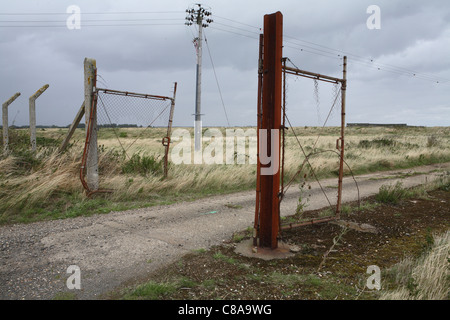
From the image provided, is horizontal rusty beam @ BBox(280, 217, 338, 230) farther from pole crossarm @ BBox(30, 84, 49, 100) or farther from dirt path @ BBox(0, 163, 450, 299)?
pole crossarm @ BBox(30, 84, 49, 100)

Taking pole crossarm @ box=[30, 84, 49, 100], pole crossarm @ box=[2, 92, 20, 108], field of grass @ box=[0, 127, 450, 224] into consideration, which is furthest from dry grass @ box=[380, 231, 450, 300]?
pole crossarm @ box=[2, 92, 20, 108]

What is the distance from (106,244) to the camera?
480 cm

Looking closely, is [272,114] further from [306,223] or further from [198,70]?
[198,70]

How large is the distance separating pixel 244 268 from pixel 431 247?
270 centimetres

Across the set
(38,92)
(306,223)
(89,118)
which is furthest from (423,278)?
(38,92)

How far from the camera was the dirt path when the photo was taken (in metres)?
3.60

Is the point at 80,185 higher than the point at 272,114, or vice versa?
the point at 272,114

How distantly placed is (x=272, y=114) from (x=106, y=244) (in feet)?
10.1

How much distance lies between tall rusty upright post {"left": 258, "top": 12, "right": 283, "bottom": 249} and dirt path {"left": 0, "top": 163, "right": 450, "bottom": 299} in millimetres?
1004

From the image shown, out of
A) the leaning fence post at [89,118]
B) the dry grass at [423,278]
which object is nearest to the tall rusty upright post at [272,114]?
the dry grass at [423,278]

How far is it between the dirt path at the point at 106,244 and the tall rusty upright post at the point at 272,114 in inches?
39.5

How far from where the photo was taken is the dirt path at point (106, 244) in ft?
11.8

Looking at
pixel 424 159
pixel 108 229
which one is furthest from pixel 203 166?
pixel 424 159

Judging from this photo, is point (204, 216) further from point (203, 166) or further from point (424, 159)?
point (424, 159)
